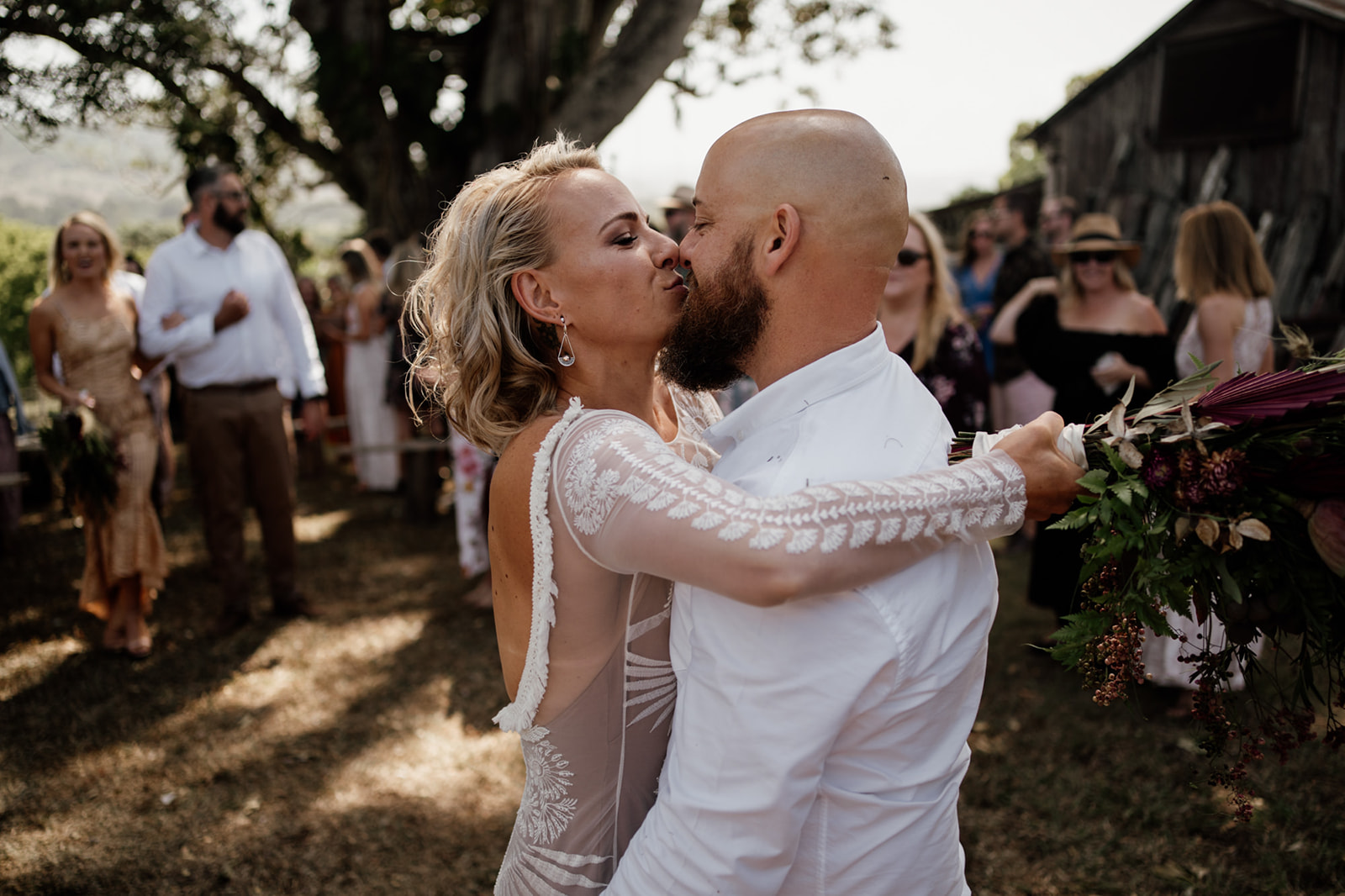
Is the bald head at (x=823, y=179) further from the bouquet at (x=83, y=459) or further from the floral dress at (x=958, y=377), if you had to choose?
the bouquet at (x=83, y=459)

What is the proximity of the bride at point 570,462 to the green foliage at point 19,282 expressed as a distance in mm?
9146

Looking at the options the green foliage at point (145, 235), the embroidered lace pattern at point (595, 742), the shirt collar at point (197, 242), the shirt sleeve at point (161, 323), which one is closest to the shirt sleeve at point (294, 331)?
the shirt collar at point (197, 242)

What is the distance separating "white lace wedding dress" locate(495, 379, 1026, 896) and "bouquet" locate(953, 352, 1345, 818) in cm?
22

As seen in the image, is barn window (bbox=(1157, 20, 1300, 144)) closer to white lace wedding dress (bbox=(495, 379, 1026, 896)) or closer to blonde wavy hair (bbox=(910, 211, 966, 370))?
blonde wavy hair (bbox=(910, 211, 966, 370))

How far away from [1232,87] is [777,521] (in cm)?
1194

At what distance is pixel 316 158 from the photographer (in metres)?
9.45

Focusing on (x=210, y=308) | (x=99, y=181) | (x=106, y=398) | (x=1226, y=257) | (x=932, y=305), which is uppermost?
(x=99, y=181)

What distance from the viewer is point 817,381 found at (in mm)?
1513

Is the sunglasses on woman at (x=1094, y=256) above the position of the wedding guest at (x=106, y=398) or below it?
above

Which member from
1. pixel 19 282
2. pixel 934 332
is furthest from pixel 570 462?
pixel 19 282

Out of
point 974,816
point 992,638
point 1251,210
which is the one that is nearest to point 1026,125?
point 1251,210

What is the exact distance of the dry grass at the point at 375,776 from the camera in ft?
11.1

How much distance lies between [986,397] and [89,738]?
4.95 meters

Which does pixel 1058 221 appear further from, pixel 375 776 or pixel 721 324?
pixel 721 324
